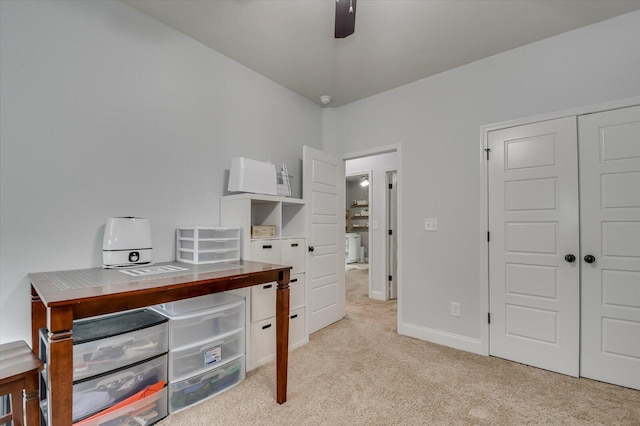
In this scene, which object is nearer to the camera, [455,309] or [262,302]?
[262,302]

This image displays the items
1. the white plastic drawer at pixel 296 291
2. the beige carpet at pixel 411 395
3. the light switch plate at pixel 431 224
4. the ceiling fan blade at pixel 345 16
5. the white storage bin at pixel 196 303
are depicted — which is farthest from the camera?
the light switch plate at pixel 431 224

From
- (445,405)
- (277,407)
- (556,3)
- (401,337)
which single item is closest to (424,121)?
(556,3)

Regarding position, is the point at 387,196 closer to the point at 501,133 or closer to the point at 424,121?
the point at 424,121

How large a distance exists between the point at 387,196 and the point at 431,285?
6.51 feet

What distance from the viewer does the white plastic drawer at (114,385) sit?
140cm

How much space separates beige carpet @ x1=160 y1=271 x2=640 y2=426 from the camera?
1.68 metres

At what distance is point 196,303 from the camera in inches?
75.8

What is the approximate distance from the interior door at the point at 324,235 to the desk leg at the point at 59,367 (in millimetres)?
2046

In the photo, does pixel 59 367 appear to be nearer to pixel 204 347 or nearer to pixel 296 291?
pixel 204 347

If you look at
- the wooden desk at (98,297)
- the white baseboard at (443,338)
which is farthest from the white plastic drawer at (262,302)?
the white baseboard at (443,338)

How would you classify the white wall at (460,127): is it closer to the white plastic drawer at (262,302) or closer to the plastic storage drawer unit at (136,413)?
the white plastic drawer at (262,302)

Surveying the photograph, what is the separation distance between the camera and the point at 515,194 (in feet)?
7.91

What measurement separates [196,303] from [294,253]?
98 cm

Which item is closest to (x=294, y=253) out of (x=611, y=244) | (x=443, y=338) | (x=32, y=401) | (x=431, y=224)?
(x=431, y=224)
